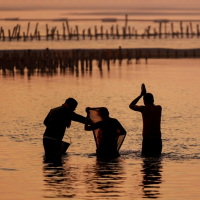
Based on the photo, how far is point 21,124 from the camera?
23.5 m

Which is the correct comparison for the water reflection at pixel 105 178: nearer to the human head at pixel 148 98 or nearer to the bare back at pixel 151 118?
the bare back at pixel 151 118

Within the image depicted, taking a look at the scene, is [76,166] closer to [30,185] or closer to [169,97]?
[30,185]

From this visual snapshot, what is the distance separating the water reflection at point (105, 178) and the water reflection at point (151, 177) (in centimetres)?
43

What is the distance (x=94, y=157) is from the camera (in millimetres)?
16109

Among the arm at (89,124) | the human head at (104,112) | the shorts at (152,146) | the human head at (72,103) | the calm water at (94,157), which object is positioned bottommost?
the calm water at (94,157)

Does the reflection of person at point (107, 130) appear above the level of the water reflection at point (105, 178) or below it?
above

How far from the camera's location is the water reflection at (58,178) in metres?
12.1

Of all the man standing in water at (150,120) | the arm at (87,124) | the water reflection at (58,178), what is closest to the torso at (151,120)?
the man standing in water at (150,120)

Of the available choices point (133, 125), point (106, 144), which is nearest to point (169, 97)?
point (133, 125)

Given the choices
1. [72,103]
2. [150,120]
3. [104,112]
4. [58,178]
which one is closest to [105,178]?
[58,178]

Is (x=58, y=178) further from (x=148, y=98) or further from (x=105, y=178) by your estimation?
(x=148, y=98)

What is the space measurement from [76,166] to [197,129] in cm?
840

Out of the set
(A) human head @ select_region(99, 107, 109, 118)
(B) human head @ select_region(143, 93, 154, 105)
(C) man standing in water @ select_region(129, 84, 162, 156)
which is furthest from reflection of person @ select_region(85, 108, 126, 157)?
(B) human head @ select_region(143, 93, 154, 105)

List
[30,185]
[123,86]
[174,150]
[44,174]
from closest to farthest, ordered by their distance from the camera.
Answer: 1. [30,185]
2. [44,174]
3. [174,150]
4. [123,86]
